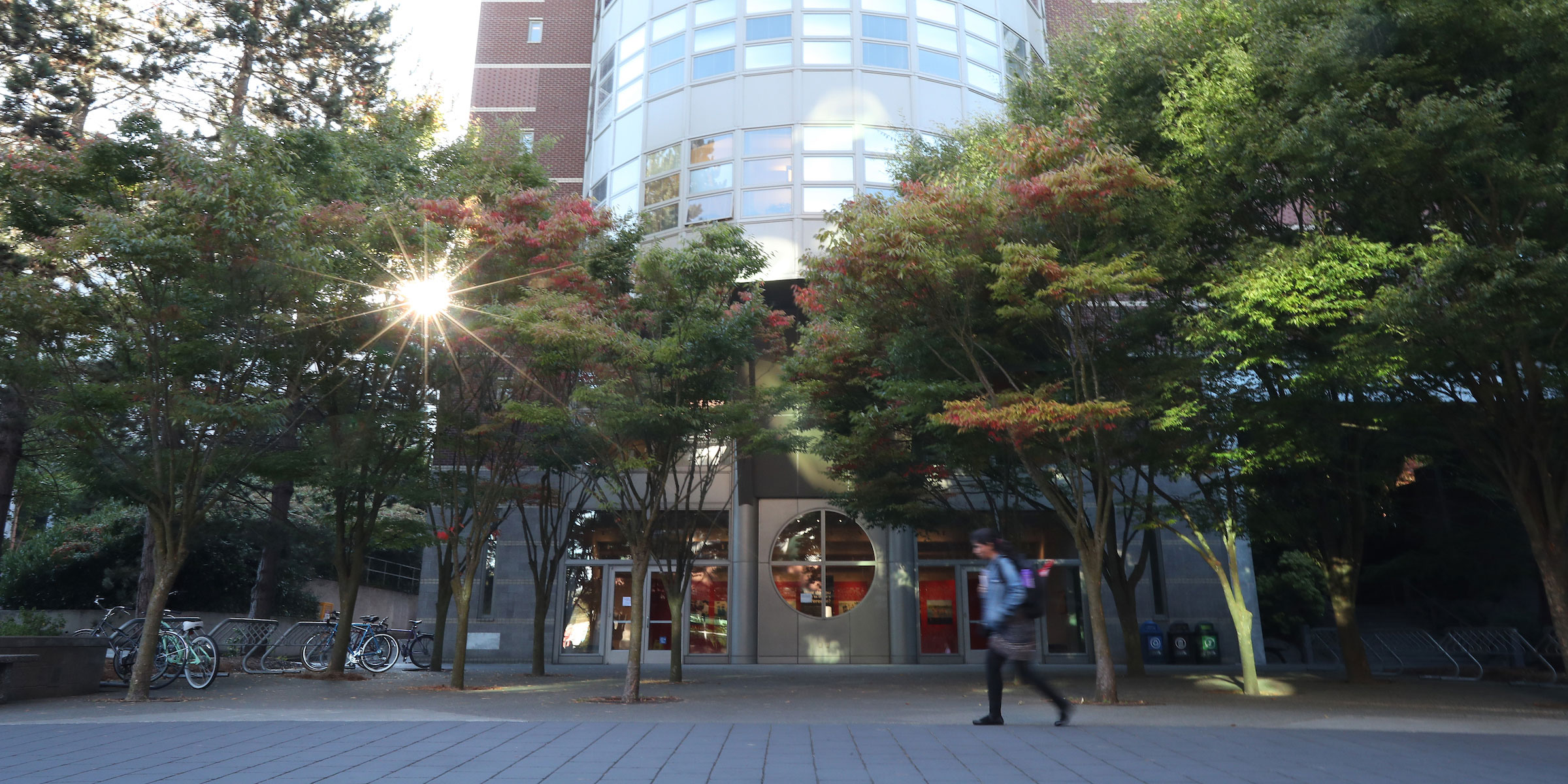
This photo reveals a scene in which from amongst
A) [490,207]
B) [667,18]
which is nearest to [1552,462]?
[490,207]

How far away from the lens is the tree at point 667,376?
1234 centimetres

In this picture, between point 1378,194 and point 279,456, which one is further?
point 279,456

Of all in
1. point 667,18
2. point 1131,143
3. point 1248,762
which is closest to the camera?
point 1248,762

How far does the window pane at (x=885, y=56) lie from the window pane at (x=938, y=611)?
13.0 meters

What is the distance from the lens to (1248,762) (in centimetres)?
648

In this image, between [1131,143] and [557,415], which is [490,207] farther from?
[1131,143]

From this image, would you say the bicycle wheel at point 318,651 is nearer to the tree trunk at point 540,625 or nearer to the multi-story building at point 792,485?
the tree trunk at point 540,625

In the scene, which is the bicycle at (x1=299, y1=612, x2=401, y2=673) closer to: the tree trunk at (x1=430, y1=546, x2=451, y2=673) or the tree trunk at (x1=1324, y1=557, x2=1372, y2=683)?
the tree trunk at (x1=430, y1=546, x2=451, y2=673)

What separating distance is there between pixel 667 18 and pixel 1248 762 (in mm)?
23116

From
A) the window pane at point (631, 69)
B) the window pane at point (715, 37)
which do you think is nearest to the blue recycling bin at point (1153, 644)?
the window pane at point (715, 37)

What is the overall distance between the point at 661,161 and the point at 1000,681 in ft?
58.5

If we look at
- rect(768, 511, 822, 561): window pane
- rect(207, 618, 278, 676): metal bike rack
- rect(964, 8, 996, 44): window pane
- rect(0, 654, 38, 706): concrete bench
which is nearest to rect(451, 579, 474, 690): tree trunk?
rect(207, 618, 278, 676): metal bike rack

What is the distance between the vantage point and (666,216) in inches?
884

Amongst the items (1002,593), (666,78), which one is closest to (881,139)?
(666,78)
